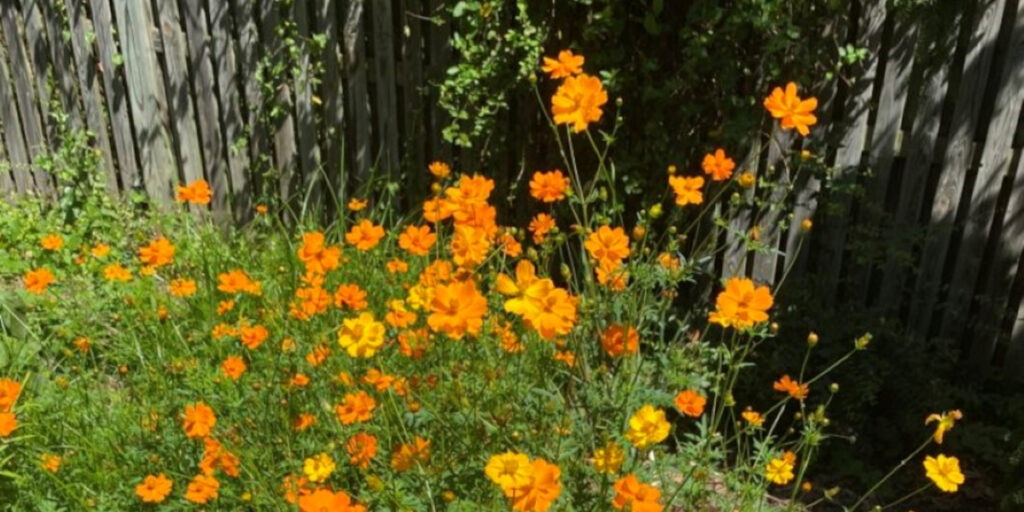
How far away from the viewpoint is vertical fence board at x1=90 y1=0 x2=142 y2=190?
444 centimetres

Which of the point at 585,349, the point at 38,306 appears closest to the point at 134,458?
the point at 585,349

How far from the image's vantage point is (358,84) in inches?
157

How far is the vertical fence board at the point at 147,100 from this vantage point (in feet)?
14.3

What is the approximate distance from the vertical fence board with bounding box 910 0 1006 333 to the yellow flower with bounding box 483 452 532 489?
2.25m

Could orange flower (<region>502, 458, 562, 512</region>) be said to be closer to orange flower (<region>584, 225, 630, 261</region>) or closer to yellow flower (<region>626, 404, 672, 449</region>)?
yellow flower (<region>626, 404, 672, 449</region>)

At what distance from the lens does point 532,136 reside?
3662 millimetres

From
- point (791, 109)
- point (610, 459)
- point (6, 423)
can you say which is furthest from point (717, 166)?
point (6, 423)

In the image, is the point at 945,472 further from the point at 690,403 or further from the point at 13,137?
the point at 13,137

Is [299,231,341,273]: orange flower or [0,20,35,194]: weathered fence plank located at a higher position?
[299,231,341,273]: orange flower

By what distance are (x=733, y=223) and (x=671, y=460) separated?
154cm

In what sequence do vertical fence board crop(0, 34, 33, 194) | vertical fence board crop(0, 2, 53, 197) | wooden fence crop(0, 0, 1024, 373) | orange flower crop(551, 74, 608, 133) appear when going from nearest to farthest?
orange flower crop(551, 74, 608, 133), wooden fence crop(0, 0, 1024, 373), vertical fence board crop(0, 2, 53, 197), vertical fence board crop(0, 34, 33, 194)

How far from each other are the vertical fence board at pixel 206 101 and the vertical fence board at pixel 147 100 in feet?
0.61

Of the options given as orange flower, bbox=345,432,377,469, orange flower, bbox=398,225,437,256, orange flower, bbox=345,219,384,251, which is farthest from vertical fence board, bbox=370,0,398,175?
orange flower, bbox=345,432,377,469

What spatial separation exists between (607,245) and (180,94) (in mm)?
Result: 3192
